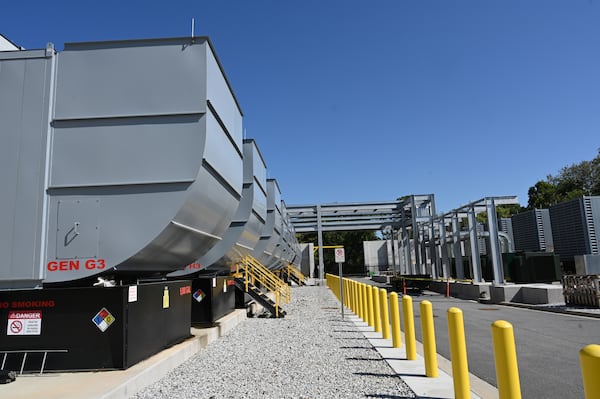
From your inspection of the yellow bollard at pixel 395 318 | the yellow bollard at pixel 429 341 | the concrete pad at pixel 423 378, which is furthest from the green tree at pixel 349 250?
the yellow bollard at pixel 429 341

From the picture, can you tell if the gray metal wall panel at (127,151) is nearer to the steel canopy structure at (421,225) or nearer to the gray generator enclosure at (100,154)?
the gray generator enclosure at (100,154)

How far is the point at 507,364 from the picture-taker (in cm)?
396

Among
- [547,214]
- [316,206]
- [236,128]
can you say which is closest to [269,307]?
[236,128]

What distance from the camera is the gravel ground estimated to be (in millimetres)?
5418

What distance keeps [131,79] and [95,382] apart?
4077 mm

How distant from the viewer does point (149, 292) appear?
6.59 m

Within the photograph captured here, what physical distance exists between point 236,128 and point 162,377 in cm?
496

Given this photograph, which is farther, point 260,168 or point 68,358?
point 260,168

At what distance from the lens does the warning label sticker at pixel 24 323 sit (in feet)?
18.9

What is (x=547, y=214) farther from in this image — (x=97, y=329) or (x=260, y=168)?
(x=97, y=329)

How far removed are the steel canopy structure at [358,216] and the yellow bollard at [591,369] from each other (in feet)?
106

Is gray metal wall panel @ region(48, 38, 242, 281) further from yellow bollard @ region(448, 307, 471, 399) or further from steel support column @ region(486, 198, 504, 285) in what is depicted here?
steel support column @ region(486, 198, 504, 285)

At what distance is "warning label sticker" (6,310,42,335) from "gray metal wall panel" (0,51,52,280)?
1.79ft

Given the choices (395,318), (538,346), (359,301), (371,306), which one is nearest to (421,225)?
(359,301)
